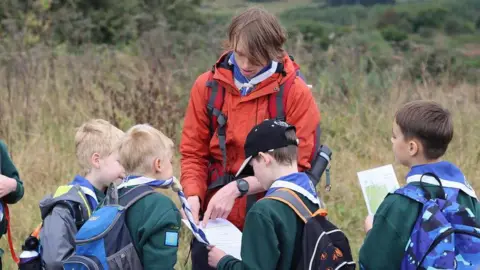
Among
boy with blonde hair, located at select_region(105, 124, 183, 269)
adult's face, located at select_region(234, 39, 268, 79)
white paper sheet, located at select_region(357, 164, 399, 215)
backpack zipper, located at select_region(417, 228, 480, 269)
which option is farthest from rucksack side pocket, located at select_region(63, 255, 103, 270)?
backpack zipper, located at select_region(417, 228, 480, 269)

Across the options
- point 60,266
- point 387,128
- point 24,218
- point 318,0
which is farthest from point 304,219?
point 318,0

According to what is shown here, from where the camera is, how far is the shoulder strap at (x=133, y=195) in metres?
3.41

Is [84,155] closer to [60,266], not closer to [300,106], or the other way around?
[60,266]

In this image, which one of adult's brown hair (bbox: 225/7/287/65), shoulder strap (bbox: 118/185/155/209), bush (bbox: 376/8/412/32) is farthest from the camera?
bush (bbox: 376/8/412/32)

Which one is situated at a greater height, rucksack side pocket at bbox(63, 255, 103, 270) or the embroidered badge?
the embroidered badge

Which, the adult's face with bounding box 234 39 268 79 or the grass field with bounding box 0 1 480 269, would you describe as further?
the grass field with bounding box 0 1 480 269

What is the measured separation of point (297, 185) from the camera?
330cm

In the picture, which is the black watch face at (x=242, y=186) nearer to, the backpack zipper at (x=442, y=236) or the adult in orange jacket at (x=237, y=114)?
the adult in orange jacket at (x=237, y=114)

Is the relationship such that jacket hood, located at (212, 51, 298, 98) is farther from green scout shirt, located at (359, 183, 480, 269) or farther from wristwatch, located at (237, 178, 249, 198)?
green scout shirt, located at (359, 183, 480, 269)

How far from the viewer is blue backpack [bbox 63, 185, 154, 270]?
3373 mm

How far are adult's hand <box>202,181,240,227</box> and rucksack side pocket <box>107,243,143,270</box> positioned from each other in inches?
16.8

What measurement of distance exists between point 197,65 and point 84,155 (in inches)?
218

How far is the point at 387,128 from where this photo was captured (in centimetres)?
821

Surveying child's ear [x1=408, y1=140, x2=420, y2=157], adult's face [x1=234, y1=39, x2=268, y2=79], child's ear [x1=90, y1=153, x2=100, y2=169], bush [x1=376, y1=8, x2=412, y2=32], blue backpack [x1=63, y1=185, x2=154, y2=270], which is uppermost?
adult's face [x1=234, y1=39, x2=268, y2=79]
